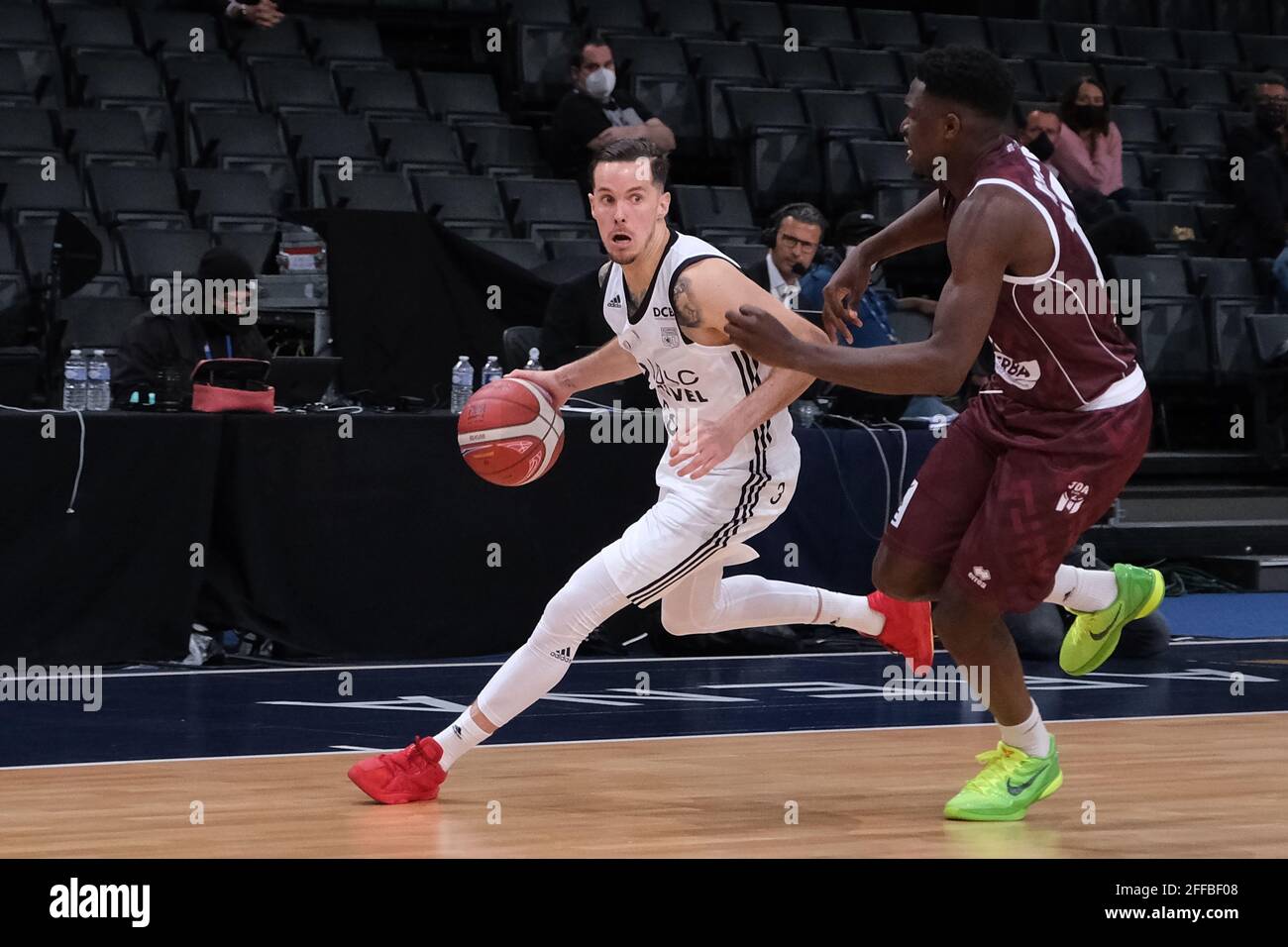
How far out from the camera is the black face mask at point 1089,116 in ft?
38.4

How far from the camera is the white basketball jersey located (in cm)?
465

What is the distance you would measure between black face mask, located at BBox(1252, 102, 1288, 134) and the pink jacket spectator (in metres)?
1.15

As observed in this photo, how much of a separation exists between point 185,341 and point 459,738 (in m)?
3.73

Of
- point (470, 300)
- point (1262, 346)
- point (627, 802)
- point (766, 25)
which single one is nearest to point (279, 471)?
point (470, 300)

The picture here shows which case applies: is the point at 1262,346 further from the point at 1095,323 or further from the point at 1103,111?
the point at 1095,323

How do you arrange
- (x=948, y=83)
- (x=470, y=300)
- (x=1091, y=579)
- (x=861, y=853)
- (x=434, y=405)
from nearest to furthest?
(x=861, y=853) < (x=948, y=83) < (x=1091, y=579) < (x=434, y=405) < (x=470, y=300)

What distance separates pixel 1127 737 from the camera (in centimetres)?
597

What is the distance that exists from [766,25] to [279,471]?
711 centimetres

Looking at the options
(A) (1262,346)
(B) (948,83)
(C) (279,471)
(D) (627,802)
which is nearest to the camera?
(B) (948,83)

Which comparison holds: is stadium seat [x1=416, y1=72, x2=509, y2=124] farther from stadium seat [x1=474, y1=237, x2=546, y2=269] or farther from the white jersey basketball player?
the white jersey basketball player

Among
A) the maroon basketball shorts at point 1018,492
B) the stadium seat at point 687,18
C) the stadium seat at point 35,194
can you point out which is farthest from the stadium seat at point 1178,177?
the maroon basketball shorts at point 1018,492

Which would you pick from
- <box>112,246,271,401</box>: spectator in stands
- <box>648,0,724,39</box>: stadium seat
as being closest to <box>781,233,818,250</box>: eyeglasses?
<box>112,246,271,401</box>: spectator in stands

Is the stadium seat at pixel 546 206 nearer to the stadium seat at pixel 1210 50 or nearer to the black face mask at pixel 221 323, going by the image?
the black face mask at pixel 221 323

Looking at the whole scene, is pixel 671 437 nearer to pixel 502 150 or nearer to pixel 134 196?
pixel 134 196
